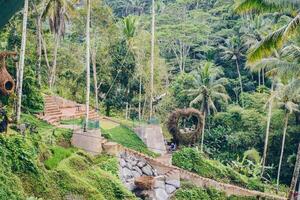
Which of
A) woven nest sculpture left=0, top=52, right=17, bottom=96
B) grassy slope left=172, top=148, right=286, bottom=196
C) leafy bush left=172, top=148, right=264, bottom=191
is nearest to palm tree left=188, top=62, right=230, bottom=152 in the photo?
grassy slope left=172, top=148, right=286, bottom=196

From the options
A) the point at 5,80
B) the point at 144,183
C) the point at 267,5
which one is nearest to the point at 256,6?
the point at 267,5

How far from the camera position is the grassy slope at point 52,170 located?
12.3 meters

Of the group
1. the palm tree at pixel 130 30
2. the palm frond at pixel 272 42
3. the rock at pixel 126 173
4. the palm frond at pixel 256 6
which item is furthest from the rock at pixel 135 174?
the palm tree at pixel 130 30

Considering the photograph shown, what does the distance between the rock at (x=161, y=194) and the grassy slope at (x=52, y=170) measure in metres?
2.12

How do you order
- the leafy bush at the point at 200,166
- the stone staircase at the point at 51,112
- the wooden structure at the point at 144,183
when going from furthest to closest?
1. the leafy bush at the point at 200,166
2. the stone staircase at the point at 51,112
3. the wooden structure at the point at 144,183

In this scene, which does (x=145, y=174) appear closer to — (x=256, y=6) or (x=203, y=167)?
(x=203, y=167)

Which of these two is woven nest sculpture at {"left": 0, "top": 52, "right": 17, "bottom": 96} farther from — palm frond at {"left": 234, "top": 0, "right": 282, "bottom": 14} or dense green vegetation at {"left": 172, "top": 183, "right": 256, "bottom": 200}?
dense green vegetation at {"left": 172, "top": 183, "right": 256, "bottom": 200}

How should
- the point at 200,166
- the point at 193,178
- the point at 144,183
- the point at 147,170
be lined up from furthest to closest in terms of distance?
the point at 200,166 < the point at 193,178 < the point at 147,170 < the point at 144,183

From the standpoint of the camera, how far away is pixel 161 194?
19.2m

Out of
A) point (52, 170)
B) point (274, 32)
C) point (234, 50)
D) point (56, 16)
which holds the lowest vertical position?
point (52, 170)

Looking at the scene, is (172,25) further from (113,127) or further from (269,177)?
(113,127)

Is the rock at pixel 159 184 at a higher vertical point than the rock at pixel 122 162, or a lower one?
lower

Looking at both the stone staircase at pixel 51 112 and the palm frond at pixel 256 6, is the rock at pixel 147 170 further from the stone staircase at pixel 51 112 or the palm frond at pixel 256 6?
the palm frond at pixel 256 6

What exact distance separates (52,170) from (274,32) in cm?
747
